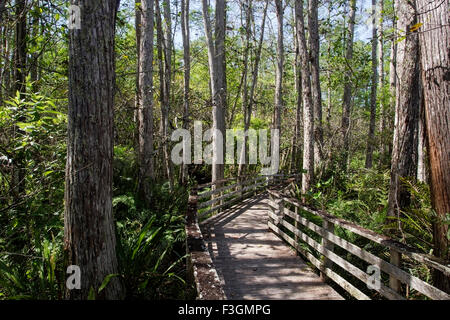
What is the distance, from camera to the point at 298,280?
16.1ft

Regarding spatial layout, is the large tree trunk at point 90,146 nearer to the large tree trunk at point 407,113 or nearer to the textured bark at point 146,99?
the textured bark at point 146,99

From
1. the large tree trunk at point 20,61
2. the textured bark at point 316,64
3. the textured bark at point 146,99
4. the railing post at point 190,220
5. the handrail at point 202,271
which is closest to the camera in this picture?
the handrail at point 202,271

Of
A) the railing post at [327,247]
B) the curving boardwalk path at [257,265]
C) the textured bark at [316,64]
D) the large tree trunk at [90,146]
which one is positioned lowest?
the curving boardwalk path at [257,265]

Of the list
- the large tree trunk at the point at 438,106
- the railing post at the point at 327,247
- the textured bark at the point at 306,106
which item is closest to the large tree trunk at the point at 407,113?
the textured bark at the point at 306,106

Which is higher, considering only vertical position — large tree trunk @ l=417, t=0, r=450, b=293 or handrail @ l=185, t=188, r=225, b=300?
large tree trunk @ l=417, t=0, r=450, b=293

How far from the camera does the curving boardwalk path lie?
4.50 metres

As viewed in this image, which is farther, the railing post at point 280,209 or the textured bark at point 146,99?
the textured bark at point 146,99

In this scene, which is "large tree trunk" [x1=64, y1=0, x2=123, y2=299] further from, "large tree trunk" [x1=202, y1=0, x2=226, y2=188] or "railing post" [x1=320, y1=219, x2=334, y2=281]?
"large tree trunk" [x1=202, y1=0, x2=226, y2=188]

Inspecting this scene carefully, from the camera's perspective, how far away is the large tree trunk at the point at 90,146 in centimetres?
330

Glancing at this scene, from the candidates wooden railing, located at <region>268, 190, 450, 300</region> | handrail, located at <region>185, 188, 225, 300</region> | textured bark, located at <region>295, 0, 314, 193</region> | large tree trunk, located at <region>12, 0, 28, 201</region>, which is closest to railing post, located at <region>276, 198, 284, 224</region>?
wooden railing, located at <region>268, 190, 450, 300</region>

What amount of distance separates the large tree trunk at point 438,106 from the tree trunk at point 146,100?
21.3 feet

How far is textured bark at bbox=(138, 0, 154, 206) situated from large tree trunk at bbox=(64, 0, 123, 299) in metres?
4.70

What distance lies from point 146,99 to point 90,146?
5063 millimetres

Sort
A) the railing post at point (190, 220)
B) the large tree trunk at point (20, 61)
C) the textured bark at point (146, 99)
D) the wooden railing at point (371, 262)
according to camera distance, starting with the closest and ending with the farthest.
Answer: the wooden railing at point (371, 262) → the railing post at point (190, 220) → the large tree trunk at point (20, 61) → the textured bark at point (146, 99)
